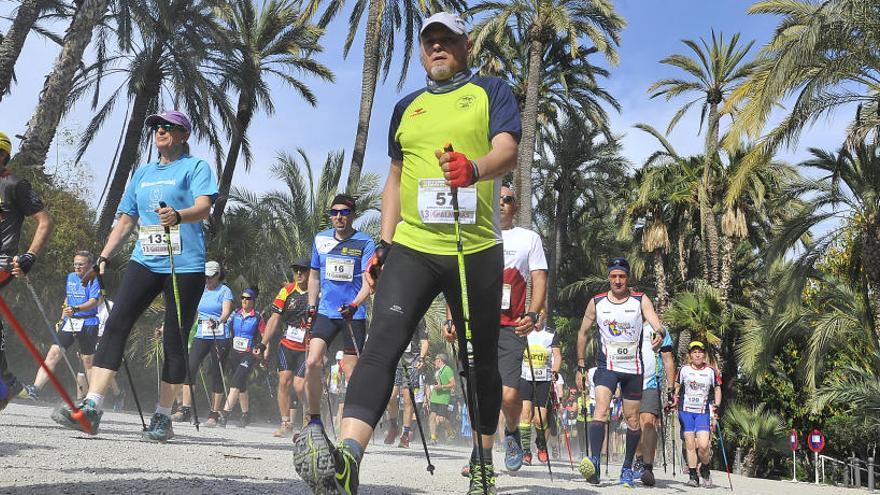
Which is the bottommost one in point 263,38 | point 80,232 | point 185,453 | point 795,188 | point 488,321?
point 185,453

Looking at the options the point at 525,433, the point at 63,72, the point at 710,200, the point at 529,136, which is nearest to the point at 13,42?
the point at 63,72

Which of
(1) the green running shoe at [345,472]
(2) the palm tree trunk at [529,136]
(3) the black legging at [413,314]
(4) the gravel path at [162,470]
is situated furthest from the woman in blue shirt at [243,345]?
(2) the palm tree trunk at [529,136]

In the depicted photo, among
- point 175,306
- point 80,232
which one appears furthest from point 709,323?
point 175,306

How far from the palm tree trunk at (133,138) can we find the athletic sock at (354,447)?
67.4 feet

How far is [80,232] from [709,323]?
790 inches

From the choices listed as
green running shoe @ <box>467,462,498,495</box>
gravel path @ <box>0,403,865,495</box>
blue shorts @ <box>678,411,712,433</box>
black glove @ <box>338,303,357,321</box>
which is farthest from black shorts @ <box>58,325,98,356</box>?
green running shoe @ <box>467,462,498,495</box>

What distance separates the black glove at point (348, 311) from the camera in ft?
25.2

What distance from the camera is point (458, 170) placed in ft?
11.7

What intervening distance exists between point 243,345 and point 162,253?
7563mm

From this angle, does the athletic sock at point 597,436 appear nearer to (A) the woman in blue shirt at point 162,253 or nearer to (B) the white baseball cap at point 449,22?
(A) the woman in blue shirt at point 162,253

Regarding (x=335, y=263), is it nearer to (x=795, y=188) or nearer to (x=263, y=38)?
(x=795, y=188)

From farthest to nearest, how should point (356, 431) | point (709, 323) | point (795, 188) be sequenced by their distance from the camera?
1. point (709, 323)
2. point (795, 188)
3. point (356, 431)

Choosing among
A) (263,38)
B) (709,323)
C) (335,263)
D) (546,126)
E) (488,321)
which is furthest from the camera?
(546,126)

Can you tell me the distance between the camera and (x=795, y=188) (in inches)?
867
